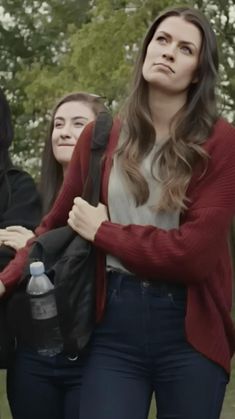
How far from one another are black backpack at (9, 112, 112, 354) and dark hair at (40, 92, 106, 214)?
705mm

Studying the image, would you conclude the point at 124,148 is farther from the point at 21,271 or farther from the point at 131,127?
the point at 21,271

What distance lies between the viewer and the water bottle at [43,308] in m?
3.05

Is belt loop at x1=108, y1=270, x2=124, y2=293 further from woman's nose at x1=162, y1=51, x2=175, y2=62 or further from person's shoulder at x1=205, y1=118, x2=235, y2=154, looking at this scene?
woman's nose at x1=162, y1=51, x2=175, y2=62

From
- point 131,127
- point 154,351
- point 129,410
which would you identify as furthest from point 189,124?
point 129,410

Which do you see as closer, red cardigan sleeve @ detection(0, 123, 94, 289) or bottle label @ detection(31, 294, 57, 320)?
bottle label @ detection(31, 294, 57, 320)

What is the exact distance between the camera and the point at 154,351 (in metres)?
2.97

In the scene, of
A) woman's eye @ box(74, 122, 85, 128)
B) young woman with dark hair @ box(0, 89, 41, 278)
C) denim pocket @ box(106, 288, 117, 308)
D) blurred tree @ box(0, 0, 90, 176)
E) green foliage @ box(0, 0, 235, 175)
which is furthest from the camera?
blurred tree @ box(0, 0, 90, 176)

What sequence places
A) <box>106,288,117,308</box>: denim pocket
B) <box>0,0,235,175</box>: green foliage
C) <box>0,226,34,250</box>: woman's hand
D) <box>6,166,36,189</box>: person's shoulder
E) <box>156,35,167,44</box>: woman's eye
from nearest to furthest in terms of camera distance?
<box>106,288,117,308</box>: denim pocket
<box>156,35,167,44</box>: woman's eye
<box>0,226,34,250</box>: woman's hand
<box>6,166,36,189</box>: person's shoulder
<box>0,0,235,175</box>: green foliage

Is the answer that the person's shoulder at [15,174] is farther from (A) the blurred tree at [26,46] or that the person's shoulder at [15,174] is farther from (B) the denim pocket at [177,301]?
(A) the blurred tree at [26,46]

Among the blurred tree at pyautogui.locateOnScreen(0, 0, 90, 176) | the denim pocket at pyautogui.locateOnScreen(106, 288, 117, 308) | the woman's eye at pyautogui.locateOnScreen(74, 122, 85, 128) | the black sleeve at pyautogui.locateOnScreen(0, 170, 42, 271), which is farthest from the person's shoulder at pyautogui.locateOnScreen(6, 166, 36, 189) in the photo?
the blurred tree at pyautogui.locateOnScreen(0, 0, 90, 176)

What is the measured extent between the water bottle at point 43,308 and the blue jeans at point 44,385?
0.22 metres

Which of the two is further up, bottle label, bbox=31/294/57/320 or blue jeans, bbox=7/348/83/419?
bottle label, bbox=31/294/57/320

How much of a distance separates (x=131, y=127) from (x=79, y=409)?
1.08 metres

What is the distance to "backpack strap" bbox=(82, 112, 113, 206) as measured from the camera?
310 centimetres
